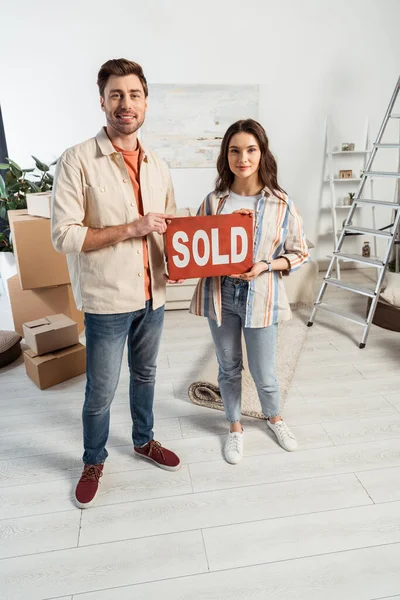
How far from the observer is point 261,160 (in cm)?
155

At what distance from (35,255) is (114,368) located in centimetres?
155

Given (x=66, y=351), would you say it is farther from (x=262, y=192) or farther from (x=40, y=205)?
(x=262, y=192)

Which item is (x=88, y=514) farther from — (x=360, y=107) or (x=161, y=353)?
(x=360, y=107)

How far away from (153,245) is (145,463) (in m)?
0.95

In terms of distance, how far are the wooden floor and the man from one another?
206mm

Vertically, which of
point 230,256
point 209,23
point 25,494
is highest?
point 209,23

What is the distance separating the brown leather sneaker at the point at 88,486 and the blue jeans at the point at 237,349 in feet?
1.96

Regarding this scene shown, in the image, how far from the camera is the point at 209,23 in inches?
144

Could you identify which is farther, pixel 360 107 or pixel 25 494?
pixel 360 107

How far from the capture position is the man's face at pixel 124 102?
4.27 feet

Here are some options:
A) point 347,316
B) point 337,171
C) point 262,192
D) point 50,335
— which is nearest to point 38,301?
point 50,335

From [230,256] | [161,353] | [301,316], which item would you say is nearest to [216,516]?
[230,256]

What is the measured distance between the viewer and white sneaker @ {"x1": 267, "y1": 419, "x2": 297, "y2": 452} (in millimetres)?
1910

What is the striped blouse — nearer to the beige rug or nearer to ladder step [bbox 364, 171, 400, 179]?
the beige rug
